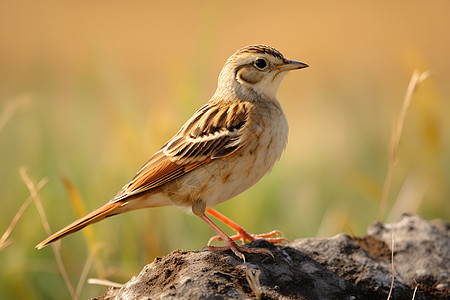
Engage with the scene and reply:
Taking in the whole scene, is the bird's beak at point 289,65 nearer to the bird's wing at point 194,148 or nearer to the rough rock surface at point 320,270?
the bird's wing at point 194,148

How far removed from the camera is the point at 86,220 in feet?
13.8

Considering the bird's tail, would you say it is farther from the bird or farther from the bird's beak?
the bird's beak

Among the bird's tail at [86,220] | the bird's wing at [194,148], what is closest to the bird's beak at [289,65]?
the bird's wing at [194,148]

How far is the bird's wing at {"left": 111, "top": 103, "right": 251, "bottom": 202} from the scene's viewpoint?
437 cm

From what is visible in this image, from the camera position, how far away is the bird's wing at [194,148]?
4367 mm

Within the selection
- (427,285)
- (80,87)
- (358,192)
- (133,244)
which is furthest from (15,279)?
(358,192)

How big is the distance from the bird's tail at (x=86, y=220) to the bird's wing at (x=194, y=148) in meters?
0.07

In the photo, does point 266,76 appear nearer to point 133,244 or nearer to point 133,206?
point 133,206

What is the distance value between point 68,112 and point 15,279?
3240 millimetres

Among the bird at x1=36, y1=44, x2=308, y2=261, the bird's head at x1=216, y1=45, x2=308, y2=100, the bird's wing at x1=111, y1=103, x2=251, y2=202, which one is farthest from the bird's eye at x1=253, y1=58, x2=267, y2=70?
the bird's wing at x1=111, y1=103, x2=251, y2=202

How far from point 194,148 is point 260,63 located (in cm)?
88

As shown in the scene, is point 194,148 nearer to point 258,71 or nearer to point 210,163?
point 210,163

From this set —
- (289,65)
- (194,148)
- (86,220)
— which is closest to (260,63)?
(289,65)

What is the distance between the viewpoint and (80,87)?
22.6ft
